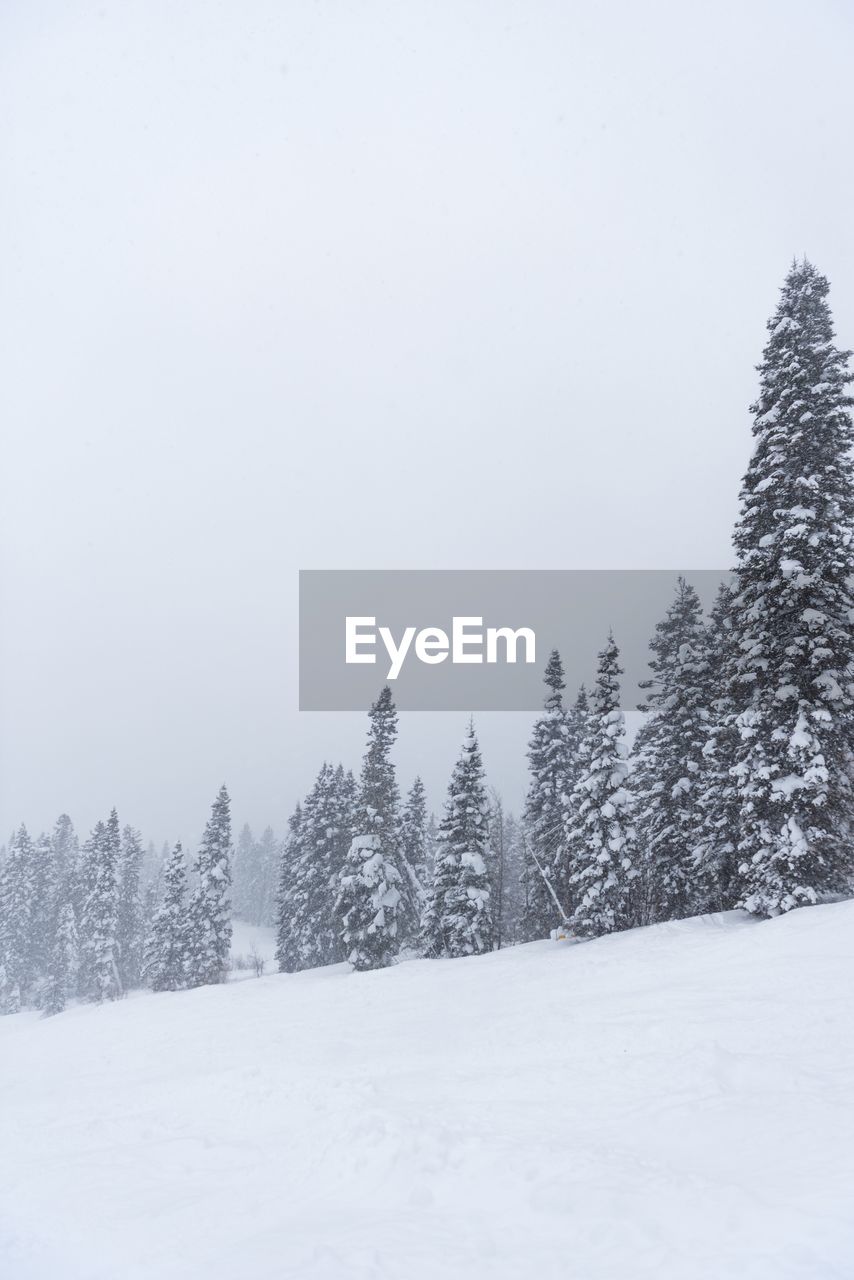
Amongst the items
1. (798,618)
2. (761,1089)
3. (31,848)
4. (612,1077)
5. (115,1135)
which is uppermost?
(798,618)

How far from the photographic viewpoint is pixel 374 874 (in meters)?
34.8

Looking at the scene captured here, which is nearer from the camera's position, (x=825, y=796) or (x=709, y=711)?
(x=825, y=796)

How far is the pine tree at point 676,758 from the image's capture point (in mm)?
27922

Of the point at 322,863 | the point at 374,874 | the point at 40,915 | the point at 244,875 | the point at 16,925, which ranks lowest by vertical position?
the point at 244,875

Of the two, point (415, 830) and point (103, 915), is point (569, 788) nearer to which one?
point (415, 830)

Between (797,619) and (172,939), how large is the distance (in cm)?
5208

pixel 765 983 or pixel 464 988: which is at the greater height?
pixel 765 983

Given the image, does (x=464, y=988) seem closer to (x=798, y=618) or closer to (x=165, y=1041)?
(x=165, y=1041)

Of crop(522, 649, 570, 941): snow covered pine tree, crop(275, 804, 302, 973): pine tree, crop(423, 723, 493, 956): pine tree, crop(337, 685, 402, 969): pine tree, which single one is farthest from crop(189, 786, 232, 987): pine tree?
crop(522, 649, 570, 941): snow covered pine tree

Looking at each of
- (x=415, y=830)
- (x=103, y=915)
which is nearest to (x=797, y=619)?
(x=415, y=830)

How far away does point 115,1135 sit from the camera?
481 inches

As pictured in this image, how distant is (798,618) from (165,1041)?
22.8 m

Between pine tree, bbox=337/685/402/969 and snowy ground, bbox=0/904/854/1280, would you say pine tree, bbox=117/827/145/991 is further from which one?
snowy ground, bbox=0/904/854/1280

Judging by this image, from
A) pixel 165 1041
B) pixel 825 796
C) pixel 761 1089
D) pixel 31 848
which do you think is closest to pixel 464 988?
pixel 165 1041
